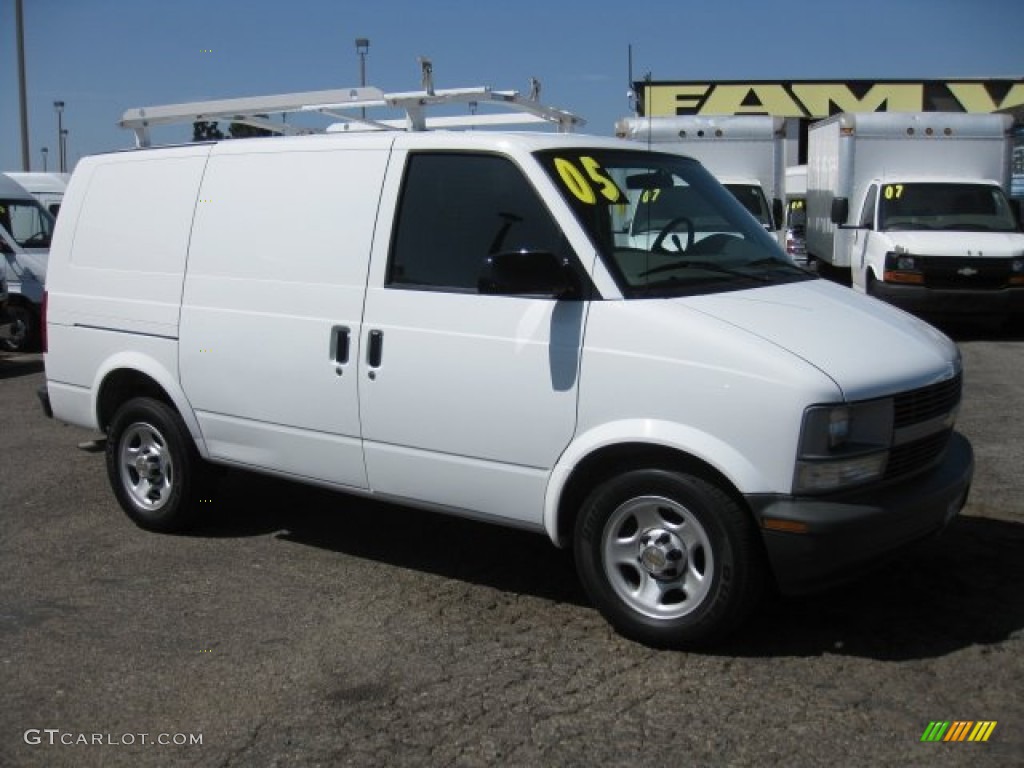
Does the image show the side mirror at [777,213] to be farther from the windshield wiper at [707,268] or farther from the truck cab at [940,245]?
the windshield wiper at [707,268]

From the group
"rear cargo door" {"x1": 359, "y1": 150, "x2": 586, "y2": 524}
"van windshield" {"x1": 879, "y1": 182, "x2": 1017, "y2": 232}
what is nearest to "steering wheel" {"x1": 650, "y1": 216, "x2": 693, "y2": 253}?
"rear cargo door" {"x1": 359, "y1": 150, "x2": 586, "y2": 524}

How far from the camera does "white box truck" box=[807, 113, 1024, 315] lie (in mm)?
13023

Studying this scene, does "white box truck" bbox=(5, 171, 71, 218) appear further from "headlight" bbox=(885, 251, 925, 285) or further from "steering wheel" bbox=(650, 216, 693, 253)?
"steering wheel" bbox=(650, 216, 693, 253)

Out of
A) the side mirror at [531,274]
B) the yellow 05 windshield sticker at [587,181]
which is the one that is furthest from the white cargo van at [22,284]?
the side mirror at [531,274]

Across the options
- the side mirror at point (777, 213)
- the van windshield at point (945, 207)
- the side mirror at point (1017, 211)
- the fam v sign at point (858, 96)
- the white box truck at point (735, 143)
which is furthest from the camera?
the fam v sign at point (858, 96)

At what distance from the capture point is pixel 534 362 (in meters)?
4.32

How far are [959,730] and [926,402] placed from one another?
128 cm

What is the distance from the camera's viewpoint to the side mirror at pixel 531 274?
4176 mm

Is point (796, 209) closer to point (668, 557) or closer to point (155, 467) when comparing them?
point (155, 467)

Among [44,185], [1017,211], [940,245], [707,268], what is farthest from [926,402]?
[44,185]

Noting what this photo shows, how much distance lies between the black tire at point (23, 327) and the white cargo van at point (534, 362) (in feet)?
31.9

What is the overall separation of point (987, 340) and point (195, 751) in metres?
12.4

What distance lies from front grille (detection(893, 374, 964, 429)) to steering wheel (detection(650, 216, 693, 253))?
3.82 ft

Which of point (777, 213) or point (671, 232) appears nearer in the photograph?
point (671, 232)
